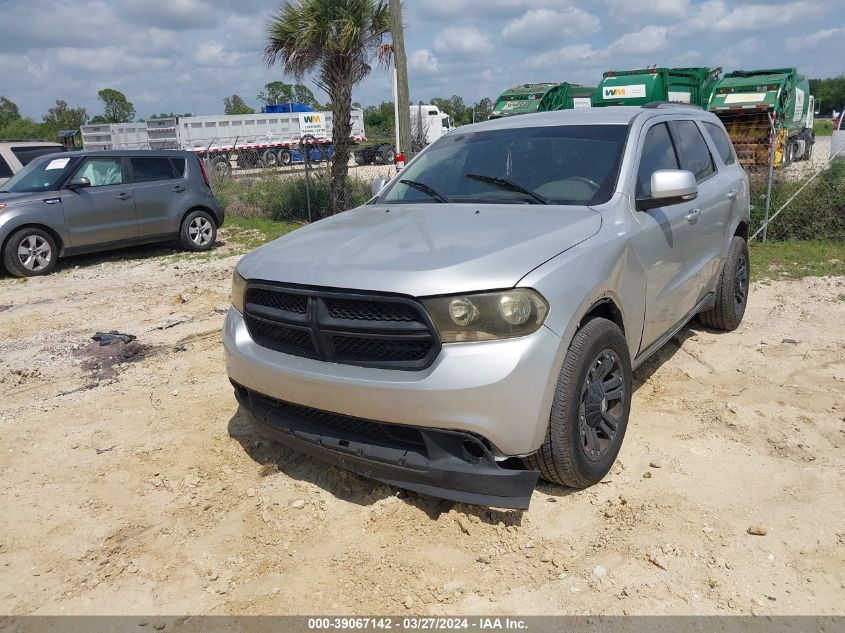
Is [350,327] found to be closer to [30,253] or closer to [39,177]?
[30,253]

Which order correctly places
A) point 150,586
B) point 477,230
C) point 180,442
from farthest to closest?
point 180,442
point 477,230
point 150,586

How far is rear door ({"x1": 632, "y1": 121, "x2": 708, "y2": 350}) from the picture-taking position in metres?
3.85

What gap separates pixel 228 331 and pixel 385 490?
1164 mm

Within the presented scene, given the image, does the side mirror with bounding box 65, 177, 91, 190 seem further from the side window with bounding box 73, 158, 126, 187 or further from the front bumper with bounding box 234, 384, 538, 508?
the front bumper with bounding box 234, 384, 538, 508

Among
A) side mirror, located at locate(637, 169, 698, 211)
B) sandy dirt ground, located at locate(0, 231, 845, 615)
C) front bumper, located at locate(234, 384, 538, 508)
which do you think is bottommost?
sandy dirt ground, located at locate(0, 231, 845, 615)

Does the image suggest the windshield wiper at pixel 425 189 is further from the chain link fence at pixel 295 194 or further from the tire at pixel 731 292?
the chain link fence at pixel 295 194

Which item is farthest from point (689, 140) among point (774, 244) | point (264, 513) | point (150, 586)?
point (774, 244)

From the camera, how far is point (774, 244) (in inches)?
379

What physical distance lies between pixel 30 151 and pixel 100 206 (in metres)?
3.93

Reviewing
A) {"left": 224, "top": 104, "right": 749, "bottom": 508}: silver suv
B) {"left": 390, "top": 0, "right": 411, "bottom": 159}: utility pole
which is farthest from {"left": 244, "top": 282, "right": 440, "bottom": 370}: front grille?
{"left": 390, "top": 0, "right": 411, "bottom": 159}: utility pole

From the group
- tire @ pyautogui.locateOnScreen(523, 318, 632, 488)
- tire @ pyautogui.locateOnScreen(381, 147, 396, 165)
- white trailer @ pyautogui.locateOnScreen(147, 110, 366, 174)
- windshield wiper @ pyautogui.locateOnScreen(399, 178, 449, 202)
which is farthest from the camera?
tire @ pyautogui.locateOnScreen(381, 147, 396, 165)

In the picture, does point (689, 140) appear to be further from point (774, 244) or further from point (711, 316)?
point (774, 244)

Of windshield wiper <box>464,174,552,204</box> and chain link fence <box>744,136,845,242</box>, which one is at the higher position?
windshield wiper <box>464,174,552,204</box>

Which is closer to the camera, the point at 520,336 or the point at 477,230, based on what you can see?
the point at 520,336
